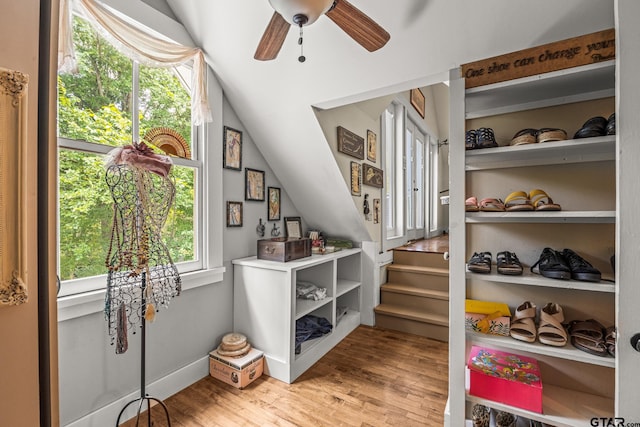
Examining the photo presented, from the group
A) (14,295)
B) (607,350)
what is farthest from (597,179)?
(14,295)

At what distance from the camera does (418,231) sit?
486 centimetres

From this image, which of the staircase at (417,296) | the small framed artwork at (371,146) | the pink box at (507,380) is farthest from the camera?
the small framed artwork at (371,146)

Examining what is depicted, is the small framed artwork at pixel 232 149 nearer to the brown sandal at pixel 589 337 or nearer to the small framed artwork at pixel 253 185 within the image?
the small framed artwork at pixel 253 185

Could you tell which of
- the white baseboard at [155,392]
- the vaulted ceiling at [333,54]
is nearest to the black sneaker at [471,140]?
the vaulted ceiling at [333,54]

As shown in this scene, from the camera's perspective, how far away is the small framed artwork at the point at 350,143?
249 centimetres

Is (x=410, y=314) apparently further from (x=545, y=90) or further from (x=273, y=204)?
(x=545, y=90)

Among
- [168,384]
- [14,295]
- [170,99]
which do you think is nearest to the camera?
[14,295]

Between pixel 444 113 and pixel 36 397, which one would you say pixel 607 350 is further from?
pixel 444 113

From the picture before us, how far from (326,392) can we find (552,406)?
1280 mm

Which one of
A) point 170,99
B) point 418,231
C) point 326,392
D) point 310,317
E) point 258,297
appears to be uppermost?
point 170,99

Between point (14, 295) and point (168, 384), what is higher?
point (14, 295)

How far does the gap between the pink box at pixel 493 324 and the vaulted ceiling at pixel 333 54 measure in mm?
1385

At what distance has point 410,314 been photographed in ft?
9.51

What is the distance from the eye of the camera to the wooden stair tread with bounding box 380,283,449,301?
287cm
